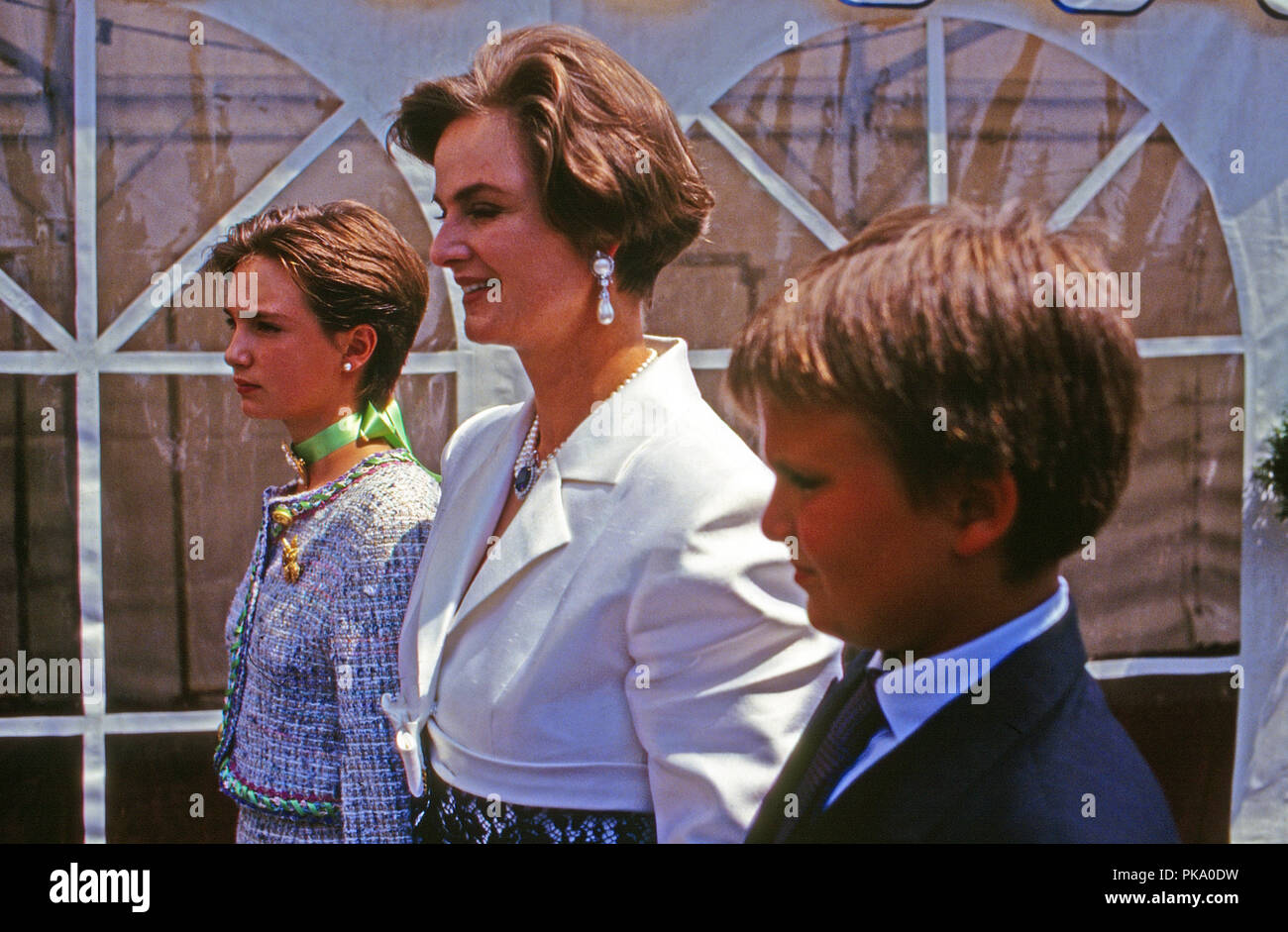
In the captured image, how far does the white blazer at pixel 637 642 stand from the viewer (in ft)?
3.88

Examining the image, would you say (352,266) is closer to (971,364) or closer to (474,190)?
(474,190)

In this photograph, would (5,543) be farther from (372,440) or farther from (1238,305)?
(1238,305)

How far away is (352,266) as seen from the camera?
1.65 m

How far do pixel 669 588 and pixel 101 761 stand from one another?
1378mm

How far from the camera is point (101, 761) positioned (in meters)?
1.93

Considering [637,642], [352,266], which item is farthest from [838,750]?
[352,266]

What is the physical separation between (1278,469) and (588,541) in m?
1.44

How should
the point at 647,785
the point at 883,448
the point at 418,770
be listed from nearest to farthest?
the point at 883,448 < the point at 647,785 < the point at 418,770

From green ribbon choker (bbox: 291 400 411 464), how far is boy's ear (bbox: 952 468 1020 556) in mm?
947

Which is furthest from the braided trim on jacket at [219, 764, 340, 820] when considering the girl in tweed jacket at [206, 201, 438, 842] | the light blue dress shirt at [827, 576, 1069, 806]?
the light blue dress shirt at [827, 576, 1069, 806]

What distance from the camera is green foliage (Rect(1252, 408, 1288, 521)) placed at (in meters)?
1.91

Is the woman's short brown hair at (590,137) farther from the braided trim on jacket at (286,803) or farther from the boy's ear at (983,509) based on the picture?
the braided trim on jacket at (286,803)

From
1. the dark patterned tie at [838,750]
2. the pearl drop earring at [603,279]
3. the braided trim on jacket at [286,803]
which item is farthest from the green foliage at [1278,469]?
the braided trim on jacket at [286,803]

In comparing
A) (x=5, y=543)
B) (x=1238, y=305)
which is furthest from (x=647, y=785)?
(x=1238, y=305)
